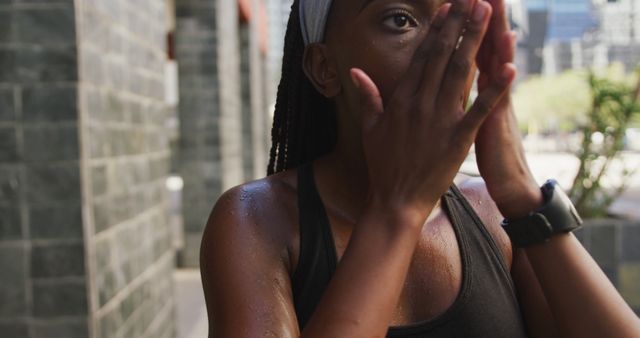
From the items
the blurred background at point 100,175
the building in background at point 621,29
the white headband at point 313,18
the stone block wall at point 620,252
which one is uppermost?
the building in background at point 621,29

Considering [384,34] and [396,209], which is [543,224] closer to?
[396,209]

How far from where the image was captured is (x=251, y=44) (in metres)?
12.2

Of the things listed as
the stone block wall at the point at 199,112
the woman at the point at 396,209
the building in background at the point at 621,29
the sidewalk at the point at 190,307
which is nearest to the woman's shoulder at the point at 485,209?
the woman at the point at 396,209

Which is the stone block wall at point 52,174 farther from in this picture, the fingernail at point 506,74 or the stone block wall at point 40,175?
the fingernail at point 506,74

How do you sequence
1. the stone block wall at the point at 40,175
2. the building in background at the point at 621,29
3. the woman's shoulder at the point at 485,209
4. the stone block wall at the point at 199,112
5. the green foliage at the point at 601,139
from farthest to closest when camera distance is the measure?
the building in background at the point at 621,29 < the stone block wall at the point at 199,112 < the green foliage at the point at 601,139 < the stone block wall at the point at 40,175 < the woman's shoulder at the point at 485,209

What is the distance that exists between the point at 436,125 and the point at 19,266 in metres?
2.51

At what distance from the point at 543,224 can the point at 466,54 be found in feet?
1.25

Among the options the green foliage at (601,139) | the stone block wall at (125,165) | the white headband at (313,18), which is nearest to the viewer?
the white headband at (313,18)

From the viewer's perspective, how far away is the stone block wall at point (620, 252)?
4699 millimetres

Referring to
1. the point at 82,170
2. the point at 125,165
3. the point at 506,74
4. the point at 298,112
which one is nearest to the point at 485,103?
the point at 506,74

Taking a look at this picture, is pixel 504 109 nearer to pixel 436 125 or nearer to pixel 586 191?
pixel 436 125

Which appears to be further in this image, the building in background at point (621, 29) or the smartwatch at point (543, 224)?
the building in background at point (621, 29)

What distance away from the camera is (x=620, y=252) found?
186 inches

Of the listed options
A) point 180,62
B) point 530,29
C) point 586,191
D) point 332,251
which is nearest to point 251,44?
point 180,62
